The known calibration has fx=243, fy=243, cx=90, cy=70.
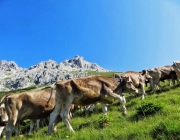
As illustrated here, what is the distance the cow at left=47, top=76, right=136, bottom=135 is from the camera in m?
12.6

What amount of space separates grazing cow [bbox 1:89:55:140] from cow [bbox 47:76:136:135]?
4.42 feet

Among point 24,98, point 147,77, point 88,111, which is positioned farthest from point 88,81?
point 147,77

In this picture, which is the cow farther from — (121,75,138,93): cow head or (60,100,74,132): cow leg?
(121,75,138,93): cow head

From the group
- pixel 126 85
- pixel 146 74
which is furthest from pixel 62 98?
pixel 146 74

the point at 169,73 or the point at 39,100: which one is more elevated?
the point at 169,73

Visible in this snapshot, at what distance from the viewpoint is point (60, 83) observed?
1292 cm

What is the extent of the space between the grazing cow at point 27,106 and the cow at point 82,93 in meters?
1.35

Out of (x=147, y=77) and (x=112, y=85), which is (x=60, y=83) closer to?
(x=112, y=85)

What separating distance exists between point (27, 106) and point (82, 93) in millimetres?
3281

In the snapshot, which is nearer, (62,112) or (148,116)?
(148,116)

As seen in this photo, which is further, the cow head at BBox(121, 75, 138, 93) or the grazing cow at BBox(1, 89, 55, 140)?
the cow head at BBox(121, 75, 138, 93)

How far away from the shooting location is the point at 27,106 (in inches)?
536

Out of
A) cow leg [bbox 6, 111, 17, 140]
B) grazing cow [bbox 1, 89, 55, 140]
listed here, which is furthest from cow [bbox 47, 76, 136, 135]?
cow leg [bbox 6, 111, 17, 140]

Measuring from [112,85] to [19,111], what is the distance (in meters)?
5.36
